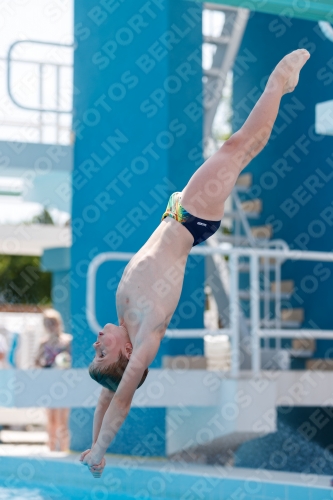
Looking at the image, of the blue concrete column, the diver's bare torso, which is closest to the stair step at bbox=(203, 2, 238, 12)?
the blue concrete column

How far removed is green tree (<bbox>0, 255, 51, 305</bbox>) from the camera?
35750 millimetres

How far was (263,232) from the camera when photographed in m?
9.51

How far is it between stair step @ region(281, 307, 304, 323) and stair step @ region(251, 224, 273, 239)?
0.79 m

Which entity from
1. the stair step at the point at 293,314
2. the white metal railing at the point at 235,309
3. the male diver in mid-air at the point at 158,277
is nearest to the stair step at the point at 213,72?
the stair step at the point at 293,314

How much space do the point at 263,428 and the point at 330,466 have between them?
1550 millimetres

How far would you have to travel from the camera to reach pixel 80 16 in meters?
9.07

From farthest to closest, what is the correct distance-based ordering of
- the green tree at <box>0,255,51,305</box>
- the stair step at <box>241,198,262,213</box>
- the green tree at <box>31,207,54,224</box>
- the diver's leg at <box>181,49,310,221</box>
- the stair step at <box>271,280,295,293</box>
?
the green tree at <box>0,255,51,305</box>, the green tree at <box>31,207,54,224</box>, the stair step at <box>241,198,262,213</box>, the stair step at <box>271,280,295,293</box>, the diver's leg at <box>181,49,310,221</box>

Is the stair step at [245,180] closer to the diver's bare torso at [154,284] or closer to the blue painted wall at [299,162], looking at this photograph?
the blue painted wall at [299,162]

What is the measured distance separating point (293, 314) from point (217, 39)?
8.86ft

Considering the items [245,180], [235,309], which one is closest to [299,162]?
[245,180]

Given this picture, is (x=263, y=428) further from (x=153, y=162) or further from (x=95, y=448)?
(x=95, y=448)

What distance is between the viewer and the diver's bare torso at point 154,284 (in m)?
4.16

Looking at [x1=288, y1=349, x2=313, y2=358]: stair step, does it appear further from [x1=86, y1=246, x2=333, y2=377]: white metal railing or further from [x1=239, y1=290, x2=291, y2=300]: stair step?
[x1=86, y1=246, x2=333, y2=377]: white metal railing

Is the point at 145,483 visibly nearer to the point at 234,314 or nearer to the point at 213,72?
the point at 234,314
